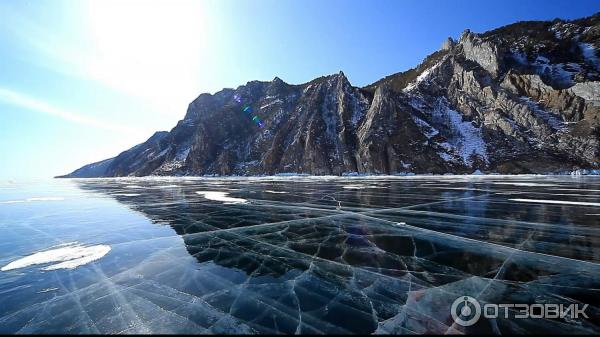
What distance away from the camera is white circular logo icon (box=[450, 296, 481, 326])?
3.62 meters

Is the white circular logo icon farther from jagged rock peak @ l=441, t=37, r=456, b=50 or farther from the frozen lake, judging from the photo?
jagged rock peak @ l=441, t=37, r=456, b=50

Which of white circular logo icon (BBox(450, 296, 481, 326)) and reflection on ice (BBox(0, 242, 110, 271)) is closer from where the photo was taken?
white circular logo icon (BBox(450, 296, 481, 326))

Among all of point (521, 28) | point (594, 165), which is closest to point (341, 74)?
point (521, 28)

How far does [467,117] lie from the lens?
7744cm

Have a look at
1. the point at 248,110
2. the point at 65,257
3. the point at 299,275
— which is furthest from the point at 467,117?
the point at 248,110

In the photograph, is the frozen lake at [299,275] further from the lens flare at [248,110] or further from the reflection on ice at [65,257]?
the lens flare at [248,110]

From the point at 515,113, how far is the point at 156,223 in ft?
270

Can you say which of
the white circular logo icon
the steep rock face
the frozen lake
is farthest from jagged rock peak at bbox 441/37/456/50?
the white circular logo icon

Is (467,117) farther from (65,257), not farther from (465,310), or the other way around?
(65,257)

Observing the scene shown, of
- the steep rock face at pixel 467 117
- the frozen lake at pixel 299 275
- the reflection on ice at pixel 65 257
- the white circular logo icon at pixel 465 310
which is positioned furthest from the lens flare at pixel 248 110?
the white circular logo icon at pixel 465 310

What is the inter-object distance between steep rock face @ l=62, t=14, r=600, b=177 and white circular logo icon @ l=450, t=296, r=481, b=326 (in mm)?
70340

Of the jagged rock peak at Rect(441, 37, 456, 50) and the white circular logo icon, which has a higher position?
the jagged rock peak at Rect(441, 37, 456, 50)

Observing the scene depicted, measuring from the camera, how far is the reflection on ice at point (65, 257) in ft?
20.9

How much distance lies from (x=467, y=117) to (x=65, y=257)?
88111 mm
